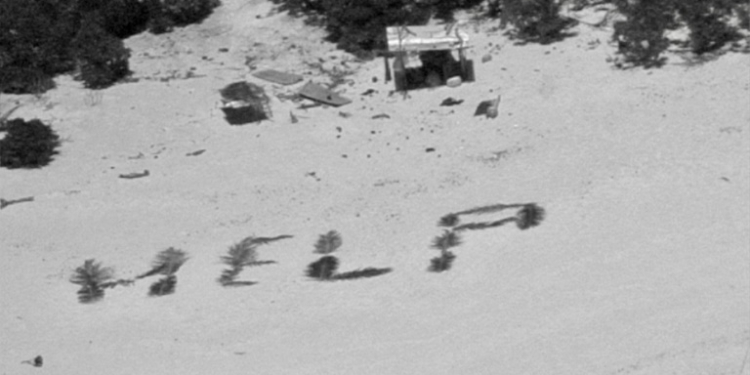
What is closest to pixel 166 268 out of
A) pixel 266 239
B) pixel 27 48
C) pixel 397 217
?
pixel 266 239

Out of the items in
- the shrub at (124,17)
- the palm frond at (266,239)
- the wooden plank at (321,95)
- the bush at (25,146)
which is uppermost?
the shrub at (124,17)

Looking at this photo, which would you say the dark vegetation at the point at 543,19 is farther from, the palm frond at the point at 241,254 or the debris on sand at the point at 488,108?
the palm frond at the point at 241,254

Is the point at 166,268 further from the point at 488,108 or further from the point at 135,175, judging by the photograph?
the point at 488,108

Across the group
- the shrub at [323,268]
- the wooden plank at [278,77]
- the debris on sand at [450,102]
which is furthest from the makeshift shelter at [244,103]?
the shrub at [323,268]

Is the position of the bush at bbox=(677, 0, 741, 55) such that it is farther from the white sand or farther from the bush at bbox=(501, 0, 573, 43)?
the bush at bbox=(501, 0, 573, 43)

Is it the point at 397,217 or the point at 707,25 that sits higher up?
the point at 707,25

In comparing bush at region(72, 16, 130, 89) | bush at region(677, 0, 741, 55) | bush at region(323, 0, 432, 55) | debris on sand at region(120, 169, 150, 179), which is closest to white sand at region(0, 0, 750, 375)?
debris on sand at region(120, 169, 150, 179)
